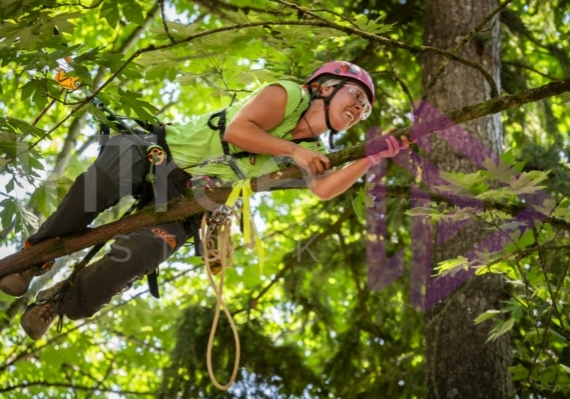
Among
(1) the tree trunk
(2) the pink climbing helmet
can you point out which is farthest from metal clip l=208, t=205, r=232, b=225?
(1) the tree trunk

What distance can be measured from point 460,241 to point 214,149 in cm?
175

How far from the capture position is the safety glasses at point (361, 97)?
12.3 ft

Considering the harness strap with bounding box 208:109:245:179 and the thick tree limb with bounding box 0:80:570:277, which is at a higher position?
the harness strap with bounding box 208:109:245:179

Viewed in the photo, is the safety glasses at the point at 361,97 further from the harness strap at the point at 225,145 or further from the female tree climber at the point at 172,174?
the harness strap at the point at 225,145

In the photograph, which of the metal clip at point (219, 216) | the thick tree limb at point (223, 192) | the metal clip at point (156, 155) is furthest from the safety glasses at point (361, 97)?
the metal clip at point (156, 155)

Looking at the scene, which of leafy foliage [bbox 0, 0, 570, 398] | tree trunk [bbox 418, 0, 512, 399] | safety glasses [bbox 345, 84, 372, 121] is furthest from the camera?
tree trunk [bbox 418, 0, 512, 399]

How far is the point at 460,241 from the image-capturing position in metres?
4.79

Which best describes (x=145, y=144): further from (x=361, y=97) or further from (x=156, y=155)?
(x=361, y=97)

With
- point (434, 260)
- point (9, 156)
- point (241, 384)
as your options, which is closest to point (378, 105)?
point (434, 260)

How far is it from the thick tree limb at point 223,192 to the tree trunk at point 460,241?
39.9 inches

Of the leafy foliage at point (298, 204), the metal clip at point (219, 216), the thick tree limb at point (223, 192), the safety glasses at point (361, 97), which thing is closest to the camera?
the thick tree limb at point (223, 192)

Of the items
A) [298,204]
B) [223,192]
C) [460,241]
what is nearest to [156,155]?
[223,192]

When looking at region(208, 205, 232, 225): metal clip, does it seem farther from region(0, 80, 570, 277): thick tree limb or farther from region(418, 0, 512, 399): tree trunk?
region(418, 0, 512, 399): tree trunk

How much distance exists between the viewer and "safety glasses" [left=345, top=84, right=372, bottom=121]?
3.74 m
